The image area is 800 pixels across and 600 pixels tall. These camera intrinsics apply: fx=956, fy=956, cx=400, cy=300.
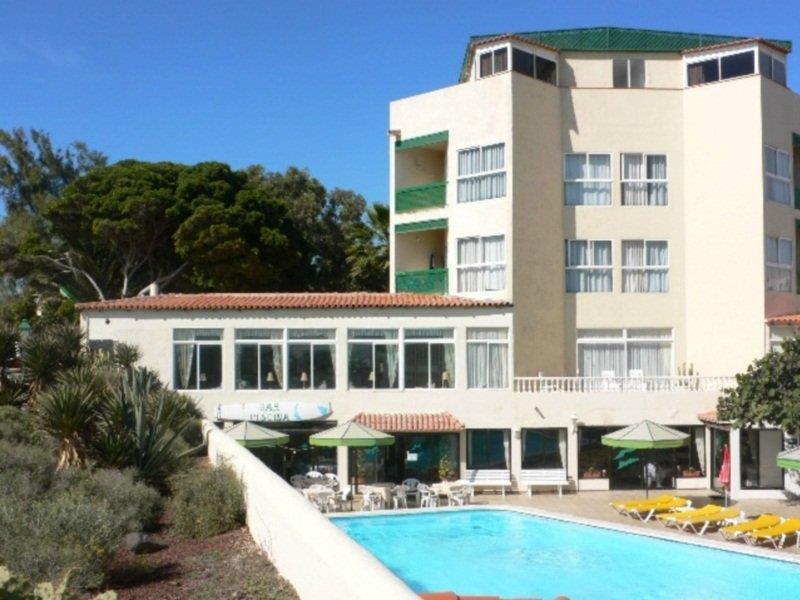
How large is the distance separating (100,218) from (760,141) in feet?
104

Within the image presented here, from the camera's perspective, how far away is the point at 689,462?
97.1ft

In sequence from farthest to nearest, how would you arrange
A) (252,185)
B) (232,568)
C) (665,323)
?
(252,185), (665,323), (232,568)

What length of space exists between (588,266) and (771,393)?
8.94 m

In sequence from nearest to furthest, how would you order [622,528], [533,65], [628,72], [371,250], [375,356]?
[622,528]
[375,356]
[533,65]
[628,72]
[371,250]

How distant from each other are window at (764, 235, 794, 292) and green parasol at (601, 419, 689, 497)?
7.63 meters

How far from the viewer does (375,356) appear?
2991cm

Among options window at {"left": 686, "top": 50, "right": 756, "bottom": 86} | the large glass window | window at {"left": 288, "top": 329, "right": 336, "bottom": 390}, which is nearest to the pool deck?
the large glass window

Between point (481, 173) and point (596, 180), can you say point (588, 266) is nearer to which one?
point (596, 180)

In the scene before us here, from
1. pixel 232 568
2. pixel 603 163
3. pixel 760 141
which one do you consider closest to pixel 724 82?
pixel 760 141

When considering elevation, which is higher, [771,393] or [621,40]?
[621,40]

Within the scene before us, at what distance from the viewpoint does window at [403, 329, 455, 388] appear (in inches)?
1175

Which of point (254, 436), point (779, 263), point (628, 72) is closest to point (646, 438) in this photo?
point (779, 263)

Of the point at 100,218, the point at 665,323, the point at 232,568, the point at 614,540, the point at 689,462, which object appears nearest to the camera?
the point at 232,568

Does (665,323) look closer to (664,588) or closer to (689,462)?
(689,462)
